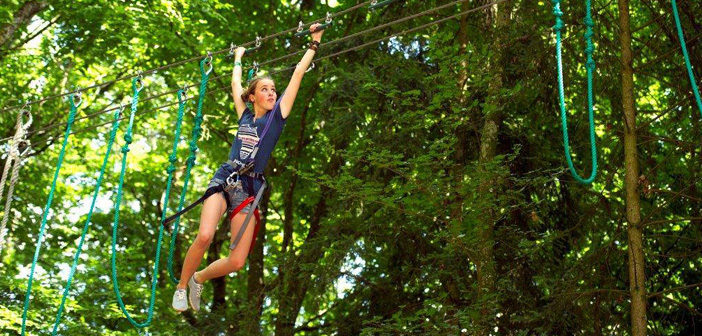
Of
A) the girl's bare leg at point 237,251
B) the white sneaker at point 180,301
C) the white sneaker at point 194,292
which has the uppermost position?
the girl's bare leg at point 237,251

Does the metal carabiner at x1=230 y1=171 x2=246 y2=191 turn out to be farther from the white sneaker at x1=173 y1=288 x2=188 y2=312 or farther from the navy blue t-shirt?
the white sneaker at x1=173 y1=288 x2=188 y2=312

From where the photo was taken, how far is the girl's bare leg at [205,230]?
14.8ft

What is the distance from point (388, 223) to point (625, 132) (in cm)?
291

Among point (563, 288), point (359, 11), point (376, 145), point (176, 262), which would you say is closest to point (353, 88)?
point (376, 145)

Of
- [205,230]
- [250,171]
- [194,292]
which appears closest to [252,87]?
[250,171]

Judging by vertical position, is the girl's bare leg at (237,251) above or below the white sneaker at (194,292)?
above

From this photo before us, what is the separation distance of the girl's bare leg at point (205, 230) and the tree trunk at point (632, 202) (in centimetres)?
336

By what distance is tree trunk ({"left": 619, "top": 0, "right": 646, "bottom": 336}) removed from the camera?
6.74 meters

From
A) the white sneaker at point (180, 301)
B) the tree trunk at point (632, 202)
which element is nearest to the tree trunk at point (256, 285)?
the tree trunk at point (632, 202)

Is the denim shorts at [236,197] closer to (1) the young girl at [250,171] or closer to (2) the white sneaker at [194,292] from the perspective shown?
(1) the young girl at [250,171]

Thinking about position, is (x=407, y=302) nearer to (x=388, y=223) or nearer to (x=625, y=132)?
(x=388, y=223)

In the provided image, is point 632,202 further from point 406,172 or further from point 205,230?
point 205,230

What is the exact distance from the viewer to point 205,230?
14.8 feet

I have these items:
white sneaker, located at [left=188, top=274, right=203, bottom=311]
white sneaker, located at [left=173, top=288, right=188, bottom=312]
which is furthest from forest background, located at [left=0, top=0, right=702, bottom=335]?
white sneaker, located at [left=173, top=288, right=188, bottom=312]
